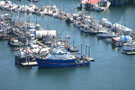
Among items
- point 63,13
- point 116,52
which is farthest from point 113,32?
point 63,13

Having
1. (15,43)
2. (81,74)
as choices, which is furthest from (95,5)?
(81,74)

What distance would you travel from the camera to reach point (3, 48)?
39.8m

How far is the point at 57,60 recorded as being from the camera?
34844mm

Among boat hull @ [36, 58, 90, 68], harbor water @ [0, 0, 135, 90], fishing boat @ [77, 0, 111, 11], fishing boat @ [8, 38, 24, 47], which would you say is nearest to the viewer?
harbor water @ [0, 0, 135, 90]

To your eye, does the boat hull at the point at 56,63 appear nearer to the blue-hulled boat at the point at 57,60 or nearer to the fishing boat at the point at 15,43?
the blue-hulled boat at the point at 57,60

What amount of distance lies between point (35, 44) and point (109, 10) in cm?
1813

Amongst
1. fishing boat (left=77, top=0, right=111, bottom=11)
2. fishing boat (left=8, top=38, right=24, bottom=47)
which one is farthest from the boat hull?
fishing boat (left=77, top=0, right=111, bottom=11)

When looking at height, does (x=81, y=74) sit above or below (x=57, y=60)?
below

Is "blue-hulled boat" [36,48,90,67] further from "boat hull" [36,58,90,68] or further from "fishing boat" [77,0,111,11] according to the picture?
"fishing boat" [77,0,111,11]

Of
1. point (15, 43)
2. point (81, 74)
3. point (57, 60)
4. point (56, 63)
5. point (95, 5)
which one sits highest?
point (95, 5)

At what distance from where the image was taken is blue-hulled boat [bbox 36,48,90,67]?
3475cm

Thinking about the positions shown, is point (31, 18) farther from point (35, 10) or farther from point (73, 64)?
point (73, 64)

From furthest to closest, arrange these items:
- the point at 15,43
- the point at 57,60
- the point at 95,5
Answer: the point at 95,5 < the point at 15,43 < the point at 57,60

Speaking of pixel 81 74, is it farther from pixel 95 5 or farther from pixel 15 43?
pixel 95 5
